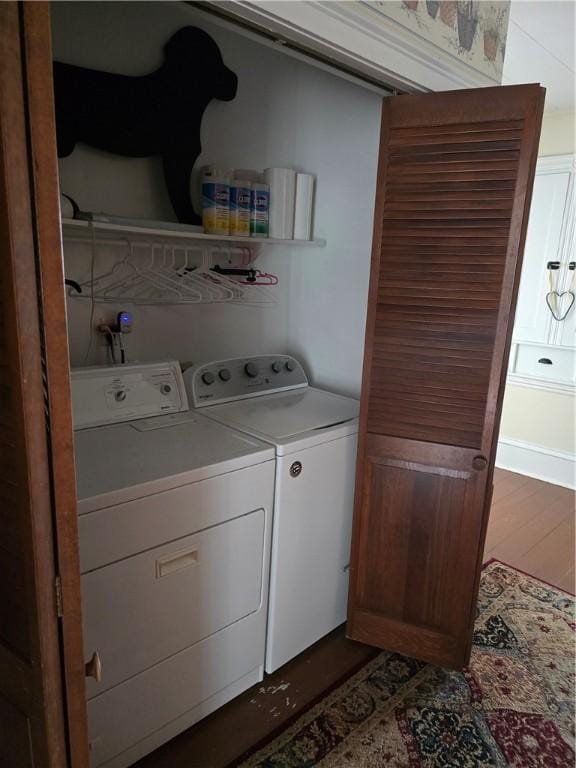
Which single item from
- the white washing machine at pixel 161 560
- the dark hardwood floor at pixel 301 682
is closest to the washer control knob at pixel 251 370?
the white washing machine at pixel 161 560

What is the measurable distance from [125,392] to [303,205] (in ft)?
3.75

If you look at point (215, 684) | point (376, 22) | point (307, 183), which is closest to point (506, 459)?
point (307, 183)

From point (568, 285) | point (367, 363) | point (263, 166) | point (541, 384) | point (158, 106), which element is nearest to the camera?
point (367, 363)

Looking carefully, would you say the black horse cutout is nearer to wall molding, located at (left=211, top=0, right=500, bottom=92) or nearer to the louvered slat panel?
wall molding, located at (left=211, top=0, right=500, bottom=92)

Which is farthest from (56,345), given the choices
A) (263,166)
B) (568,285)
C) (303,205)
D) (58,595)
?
(568,285)

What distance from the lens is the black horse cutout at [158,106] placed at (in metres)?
1.75

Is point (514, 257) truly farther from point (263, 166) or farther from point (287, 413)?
point (263, 166)

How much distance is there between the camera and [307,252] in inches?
98.3

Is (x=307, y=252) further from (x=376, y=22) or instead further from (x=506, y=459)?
(x=506, y=459)

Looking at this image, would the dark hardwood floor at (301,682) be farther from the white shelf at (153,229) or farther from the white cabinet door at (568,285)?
the white shelf at (153,229)

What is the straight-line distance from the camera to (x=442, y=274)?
5.41ft

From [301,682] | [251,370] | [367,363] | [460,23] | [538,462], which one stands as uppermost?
[460,23]

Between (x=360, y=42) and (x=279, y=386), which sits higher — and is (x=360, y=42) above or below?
above

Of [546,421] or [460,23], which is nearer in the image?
[460,23]
